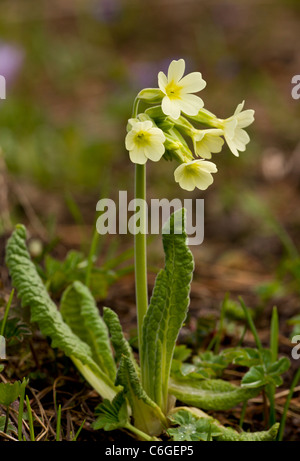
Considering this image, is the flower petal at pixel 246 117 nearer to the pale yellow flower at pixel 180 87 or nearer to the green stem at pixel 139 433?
the pale yellow flower at pixel 180 87

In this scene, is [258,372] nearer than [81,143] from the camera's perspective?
Yes

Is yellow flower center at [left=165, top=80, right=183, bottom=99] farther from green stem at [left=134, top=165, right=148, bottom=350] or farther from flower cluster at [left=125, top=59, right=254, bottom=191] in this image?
green stem at [left=134, top=165, right=148, bottom=350]

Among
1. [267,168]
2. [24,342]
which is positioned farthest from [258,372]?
[267,168]

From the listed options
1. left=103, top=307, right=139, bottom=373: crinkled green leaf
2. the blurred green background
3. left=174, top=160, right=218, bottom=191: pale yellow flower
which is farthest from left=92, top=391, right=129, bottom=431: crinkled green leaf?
the blurred green background

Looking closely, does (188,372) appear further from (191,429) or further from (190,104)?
(190,104)

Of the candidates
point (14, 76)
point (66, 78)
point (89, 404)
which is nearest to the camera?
→ point (89, 404)

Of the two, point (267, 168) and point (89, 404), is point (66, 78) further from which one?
point (89, 404)
